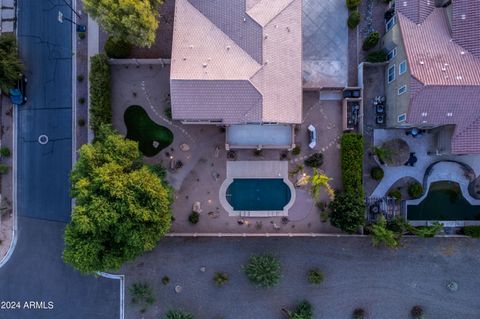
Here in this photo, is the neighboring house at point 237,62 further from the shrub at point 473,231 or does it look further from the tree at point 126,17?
the shrub at point 473,231

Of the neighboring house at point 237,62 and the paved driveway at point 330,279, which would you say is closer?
the neighboring house at point 237,62

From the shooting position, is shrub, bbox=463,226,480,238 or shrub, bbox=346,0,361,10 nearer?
shrub, bbox=463,226,480,238

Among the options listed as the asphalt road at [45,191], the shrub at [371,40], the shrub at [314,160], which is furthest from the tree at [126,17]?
the shrub at [371,40]

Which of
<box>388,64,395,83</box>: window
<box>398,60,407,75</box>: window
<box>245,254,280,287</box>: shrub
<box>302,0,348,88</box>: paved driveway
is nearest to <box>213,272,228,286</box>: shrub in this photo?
<box>245,254,280,287</box>: shrub

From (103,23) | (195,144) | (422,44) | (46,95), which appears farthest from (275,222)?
(46,95)

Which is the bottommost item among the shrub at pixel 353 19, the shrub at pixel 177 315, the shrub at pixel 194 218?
the shrub at pixel 177 315

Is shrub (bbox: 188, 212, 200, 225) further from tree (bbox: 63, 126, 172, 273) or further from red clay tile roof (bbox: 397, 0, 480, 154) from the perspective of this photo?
red clay tile roof (bbox: 397, 0, 480, 154)

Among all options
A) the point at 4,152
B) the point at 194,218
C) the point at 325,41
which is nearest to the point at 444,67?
the point at 325,41
